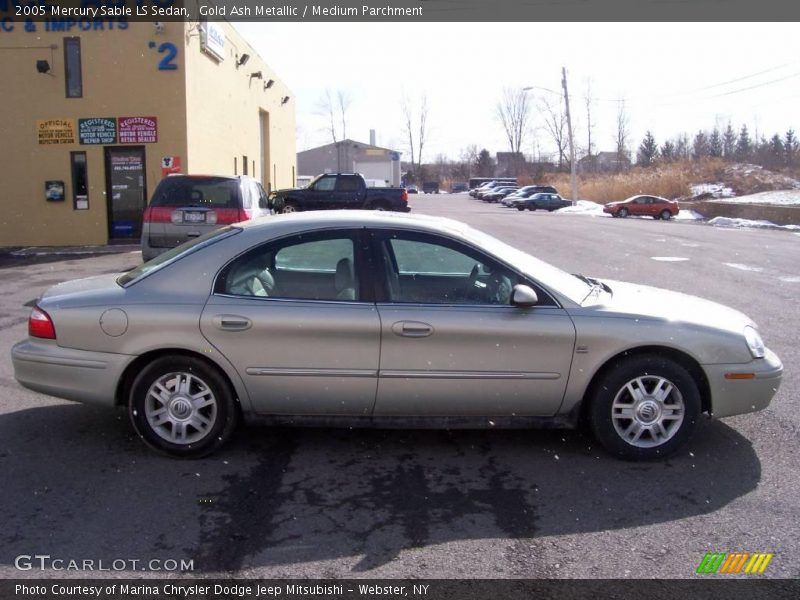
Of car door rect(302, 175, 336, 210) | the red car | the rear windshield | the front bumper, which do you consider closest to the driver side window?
the front bumper

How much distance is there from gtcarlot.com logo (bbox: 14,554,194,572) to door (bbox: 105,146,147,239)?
17.3m

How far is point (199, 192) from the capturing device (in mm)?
12422

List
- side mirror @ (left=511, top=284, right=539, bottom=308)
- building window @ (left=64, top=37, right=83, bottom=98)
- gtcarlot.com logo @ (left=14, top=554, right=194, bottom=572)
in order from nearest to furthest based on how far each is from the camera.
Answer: gtcarlot.com logo @ (left=14, top=554, right=194, bottom=572) < side mirror @ (left=511, top=284, right=539, bottom=308) < building window @ (left=64, top=37, right=83, bottom=98)

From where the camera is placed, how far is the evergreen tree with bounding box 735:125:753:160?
8269 cm

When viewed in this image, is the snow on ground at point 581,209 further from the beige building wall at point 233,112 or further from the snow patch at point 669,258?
the snow patch at point 669,258

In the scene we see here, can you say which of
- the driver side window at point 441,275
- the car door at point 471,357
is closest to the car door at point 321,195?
the driver side window at point 441,275

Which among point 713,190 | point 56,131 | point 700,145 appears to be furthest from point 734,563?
point 700,145

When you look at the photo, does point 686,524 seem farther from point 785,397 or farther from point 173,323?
point 173,323

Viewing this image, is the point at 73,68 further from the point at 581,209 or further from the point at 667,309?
the point at 581,209

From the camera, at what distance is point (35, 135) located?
765 inches

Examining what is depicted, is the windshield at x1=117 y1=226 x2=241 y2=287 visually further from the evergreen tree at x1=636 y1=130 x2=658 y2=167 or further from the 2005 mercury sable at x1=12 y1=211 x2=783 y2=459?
the evergreen tree at x1=636 y1=130 x2=658 y2=167

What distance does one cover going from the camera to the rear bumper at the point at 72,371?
4.87m

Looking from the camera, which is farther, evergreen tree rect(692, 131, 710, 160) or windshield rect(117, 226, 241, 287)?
evergreen tree rect(692, 131, 710, 160)

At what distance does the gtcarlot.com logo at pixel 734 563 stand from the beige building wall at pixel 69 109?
18047mm
